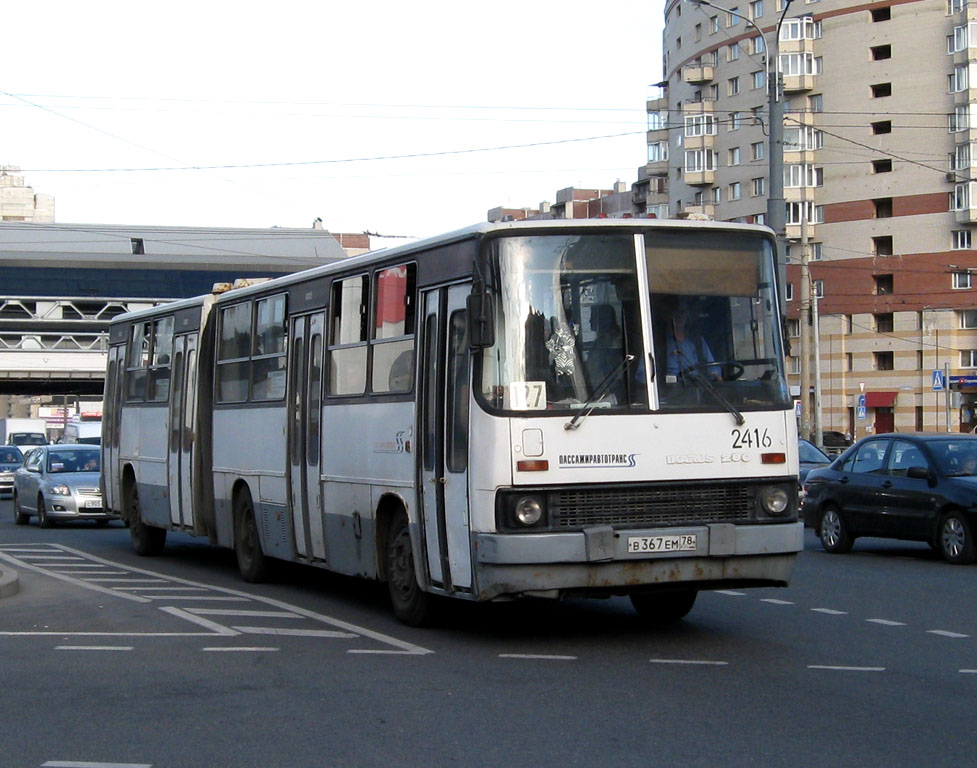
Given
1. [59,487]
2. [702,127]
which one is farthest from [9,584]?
[702,127]

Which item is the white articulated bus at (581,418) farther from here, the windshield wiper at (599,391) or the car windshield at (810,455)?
the car windshield at (810,455)

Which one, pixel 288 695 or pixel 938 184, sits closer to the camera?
pixel 288 695

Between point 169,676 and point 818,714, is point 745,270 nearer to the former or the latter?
point 818,714

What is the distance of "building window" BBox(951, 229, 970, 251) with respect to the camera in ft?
249

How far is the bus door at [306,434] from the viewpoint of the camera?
44.2ft

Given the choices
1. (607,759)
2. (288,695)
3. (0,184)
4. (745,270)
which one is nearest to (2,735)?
(288,695)

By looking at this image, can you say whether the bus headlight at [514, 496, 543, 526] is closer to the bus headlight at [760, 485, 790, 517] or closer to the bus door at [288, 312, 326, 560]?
the bus headlight at [760, 485, 790, 517]

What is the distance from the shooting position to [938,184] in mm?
77062

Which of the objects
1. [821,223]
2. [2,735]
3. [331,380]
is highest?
[821,223]

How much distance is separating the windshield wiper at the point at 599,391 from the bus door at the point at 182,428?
26.1 feet

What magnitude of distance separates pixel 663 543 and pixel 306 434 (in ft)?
15.0

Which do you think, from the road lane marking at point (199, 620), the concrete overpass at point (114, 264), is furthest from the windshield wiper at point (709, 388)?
the concrete overpass at point (114, 264)

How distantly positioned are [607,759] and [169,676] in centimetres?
358

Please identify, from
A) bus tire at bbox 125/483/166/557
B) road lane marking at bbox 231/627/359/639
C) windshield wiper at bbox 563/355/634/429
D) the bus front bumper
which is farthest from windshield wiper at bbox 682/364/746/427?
bus tire at bbox 125/483/166/557
